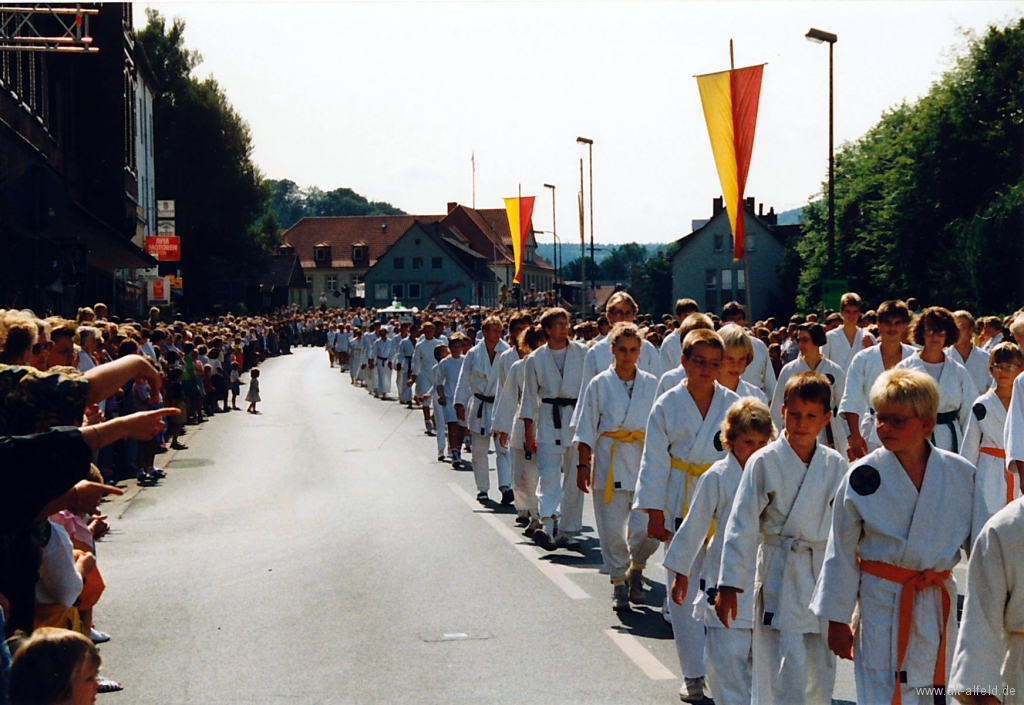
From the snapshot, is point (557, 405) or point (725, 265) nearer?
point (557, 405)

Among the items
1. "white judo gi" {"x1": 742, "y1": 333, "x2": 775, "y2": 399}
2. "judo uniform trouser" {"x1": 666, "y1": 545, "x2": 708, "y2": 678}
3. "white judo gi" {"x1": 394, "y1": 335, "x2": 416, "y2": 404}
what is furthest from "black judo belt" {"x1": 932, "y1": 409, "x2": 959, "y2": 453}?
"white judo gi" {"x1": 394, "y1": 335, "x2": 416, "y2": 404}

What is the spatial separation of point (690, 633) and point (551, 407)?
16.8ft

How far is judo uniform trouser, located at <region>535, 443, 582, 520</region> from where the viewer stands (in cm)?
1164

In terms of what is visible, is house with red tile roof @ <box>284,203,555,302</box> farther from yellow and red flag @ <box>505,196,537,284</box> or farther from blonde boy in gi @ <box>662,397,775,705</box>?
blonde boy in gi @ <box>662,397,775,705</box>

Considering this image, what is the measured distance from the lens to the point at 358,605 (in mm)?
9078

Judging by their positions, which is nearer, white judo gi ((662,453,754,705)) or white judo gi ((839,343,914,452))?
white judo gi ((662,453,754,705))

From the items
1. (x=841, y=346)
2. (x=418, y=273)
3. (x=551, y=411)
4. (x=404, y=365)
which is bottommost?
(x=404, y=365)

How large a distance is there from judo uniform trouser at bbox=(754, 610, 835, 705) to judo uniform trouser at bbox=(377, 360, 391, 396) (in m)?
31.2

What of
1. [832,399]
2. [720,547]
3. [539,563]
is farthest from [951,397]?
[720,547]

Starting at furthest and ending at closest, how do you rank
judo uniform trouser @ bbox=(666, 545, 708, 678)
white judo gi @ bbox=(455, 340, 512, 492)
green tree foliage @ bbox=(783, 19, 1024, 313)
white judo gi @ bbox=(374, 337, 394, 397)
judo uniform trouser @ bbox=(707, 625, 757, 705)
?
1. green tree foliage @ bbox=(783, 19, 1024, 313)
2. white judo gi @ bbox=(374, 337, 394, 397)
3. white judo gi @ bbox=(455, 340, 512, 492)
4. judo uniform trouser @ bbox=(666, 545, 708, 678)
5. judo uniform trouser @ bbox=(707, 625, 757, 705)

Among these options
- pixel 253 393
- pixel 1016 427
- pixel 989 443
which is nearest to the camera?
pixel 1016 427

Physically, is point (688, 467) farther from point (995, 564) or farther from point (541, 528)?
point (541, 528)

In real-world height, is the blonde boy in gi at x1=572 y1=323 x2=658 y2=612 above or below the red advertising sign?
below

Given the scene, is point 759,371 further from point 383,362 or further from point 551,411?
point 383,362
